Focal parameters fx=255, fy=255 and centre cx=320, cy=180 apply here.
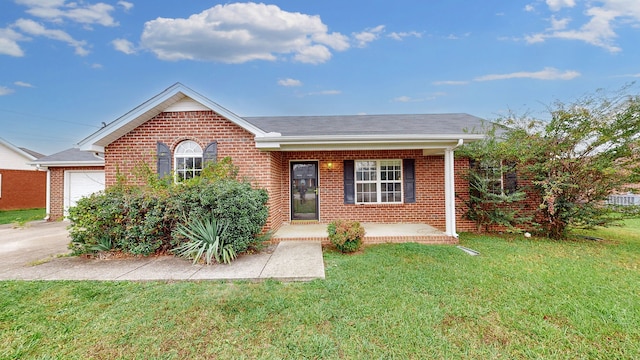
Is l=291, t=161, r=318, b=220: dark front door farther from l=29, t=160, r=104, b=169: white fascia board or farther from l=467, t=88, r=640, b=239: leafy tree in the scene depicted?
l=29, t=160, r=104, b=169: white fascia board

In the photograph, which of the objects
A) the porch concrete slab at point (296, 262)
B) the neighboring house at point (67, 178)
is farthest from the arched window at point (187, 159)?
the neighboring house at point (67, 178)

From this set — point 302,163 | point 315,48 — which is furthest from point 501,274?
point 315,48

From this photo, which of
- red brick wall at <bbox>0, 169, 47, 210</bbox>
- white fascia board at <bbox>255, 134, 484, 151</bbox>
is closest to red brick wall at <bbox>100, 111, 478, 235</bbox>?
white fascia board at <bbox>255, 134, 484, 151</bbox>

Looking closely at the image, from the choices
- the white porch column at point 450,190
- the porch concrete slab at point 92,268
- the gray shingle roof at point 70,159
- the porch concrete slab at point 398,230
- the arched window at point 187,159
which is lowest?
the porch concrete slab at point 92,268

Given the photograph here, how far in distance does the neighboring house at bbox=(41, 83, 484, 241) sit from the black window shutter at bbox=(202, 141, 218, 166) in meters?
0.03

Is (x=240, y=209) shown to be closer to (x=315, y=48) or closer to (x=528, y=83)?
(x=315, y=48)

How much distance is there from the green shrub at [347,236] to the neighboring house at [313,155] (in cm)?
202

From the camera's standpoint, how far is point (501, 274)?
4.32 meters

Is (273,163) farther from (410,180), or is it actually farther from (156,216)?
(410,180)

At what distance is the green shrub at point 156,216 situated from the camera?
197 inches

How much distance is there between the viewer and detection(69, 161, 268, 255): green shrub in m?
5.02

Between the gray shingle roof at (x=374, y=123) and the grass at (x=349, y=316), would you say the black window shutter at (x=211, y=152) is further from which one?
the grass at (x=349, y=316)

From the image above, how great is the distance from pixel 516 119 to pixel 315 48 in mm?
9059

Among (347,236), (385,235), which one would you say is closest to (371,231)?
(385,235)
